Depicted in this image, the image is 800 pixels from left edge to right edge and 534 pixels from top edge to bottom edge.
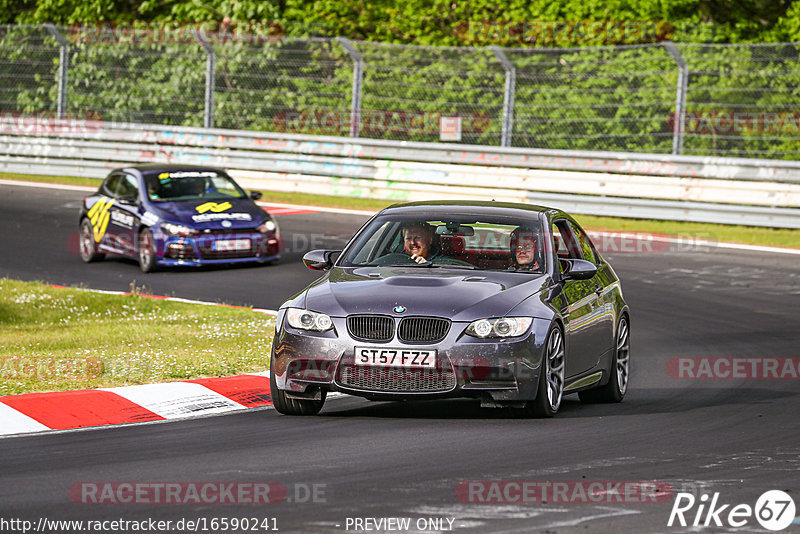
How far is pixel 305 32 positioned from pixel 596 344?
82.5ft

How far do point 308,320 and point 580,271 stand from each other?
1946 mm

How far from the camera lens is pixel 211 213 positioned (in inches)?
757

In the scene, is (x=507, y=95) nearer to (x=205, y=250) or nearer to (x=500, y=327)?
(x=205, y=250)

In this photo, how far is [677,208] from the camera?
2361cm

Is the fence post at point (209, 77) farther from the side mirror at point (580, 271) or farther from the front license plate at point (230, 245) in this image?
the side mirror at point (580, 271)

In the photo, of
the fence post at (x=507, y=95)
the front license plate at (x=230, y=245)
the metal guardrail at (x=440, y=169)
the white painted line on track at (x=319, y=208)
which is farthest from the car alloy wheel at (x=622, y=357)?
the fence post at (x=507, y=95)

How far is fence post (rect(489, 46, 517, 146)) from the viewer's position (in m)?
25.6

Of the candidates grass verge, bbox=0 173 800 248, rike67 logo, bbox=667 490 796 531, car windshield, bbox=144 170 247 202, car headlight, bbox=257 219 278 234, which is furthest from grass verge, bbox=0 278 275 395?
grass verge, bbox=0 173 800 248

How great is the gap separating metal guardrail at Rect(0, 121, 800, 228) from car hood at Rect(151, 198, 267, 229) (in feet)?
22.1

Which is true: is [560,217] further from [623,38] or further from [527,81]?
[623,38]

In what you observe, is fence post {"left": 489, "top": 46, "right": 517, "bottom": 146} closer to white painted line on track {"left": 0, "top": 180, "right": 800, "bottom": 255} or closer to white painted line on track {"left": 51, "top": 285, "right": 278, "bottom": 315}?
white painted line on track {"left": 0, "top": 180, "right": 800, "bottom": 255}

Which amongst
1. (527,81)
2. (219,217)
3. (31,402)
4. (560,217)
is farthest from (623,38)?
(31,402)

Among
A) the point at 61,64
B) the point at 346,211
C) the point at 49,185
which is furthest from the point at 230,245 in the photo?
the point at 61,64

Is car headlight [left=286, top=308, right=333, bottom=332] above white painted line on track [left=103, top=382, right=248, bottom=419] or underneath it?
above
